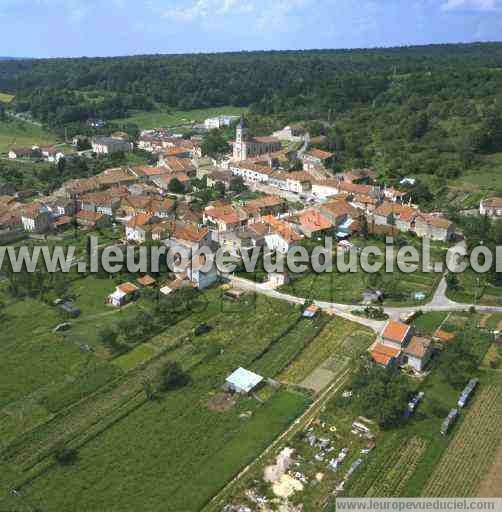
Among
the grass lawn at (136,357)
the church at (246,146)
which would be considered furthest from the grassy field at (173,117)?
the grass lawn at (136,357)

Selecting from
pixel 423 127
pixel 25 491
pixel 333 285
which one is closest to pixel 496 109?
pixel 423 127

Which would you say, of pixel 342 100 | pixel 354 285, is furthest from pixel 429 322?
pixel 342 100

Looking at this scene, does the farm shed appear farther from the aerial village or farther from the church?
the church

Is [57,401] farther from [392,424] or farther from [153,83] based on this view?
[153,83]

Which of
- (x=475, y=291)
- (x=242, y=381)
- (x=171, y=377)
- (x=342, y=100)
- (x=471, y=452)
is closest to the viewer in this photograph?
(x=471, y=452)

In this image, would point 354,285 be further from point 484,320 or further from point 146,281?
point 146,281
